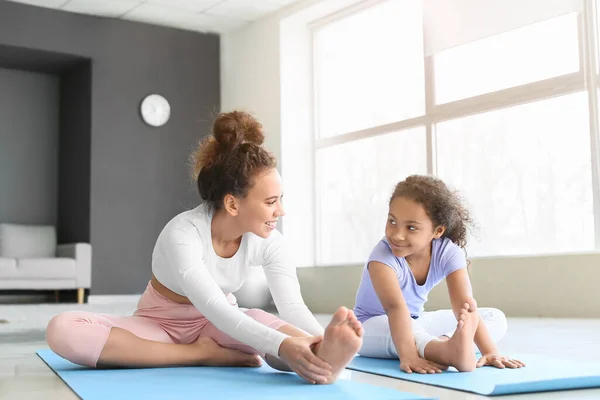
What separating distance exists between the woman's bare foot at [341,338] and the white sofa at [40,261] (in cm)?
581

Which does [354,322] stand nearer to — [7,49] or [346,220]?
[346,220]

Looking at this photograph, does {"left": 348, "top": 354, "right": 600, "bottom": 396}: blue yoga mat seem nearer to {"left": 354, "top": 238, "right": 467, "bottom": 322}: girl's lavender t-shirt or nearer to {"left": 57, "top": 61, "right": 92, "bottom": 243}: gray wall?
{"left": 354, "top": 238, "right": 467, "bottom": 322}: girl's lavender t-shirt

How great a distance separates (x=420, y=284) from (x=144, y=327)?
0.85 m

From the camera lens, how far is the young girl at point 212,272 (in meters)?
1.93

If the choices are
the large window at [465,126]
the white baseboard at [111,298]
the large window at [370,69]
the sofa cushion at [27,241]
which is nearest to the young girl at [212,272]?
the large window at [465,126]

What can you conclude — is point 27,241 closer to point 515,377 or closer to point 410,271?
point 410,271

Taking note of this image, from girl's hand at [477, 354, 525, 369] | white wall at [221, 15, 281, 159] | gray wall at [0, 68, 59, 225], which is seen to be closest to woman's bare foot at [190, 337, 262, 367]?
girl's hand at [477, 354, 525, 369]

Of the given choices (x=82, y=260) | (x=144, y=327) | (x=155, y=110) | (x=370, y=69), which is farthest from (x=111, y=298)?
(x=144, y=327)

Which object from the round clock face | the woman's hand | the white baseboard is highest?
the round clock face

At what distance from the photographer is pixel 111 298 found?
23.7ft

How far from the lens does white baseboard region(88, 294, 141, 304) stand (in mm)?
7147

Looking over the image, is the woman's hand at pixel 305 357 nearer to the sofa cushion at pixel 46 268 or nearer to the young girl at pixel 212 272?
the young girl at pixel 212 272

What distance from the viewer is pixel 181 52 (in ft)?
25.2

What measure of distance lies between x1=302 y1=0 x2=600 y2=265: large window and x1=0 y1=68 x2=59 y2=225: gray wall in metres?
3.04
